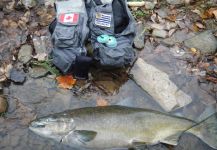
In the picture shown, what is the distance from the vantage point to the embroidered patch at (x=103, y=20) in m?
6.16

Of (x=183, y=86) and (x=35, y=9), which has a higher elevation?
(x=35, y=9)

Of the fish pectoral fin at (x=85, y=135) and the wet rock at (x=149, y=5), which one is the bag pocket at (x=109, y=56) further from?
the wet rock at (x=149, y=5)

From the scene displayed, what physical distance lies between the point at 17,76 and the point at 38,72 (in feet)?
0.99

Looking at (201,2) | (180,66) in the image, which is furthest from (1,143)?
(201,2)

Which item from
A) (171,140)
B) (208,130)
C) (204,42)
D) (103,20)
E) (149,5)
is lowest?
(171,140)

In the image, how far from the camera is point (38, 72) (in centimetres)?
630

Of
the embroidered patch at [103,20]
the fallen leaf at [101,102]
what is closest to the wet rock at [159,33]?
the embroidered patch at [103,20]

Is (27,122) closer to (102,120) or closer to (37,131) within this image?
(37,131)

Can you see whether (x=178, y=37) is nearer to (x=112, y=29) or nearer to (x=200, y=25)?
(x=200, y=25)

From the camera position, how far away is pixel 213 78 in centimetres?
644

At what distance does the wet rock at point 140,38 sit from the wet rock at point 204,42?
69 cm

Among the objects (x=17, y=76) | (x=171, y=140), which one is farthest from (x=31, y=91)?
(x=171, y=140)

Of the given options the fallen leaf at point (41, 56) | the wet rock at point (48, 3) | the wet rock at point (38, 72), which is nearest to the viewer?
the wet rock at point (38, 72)

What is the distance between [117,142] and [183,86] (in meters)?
1.59
